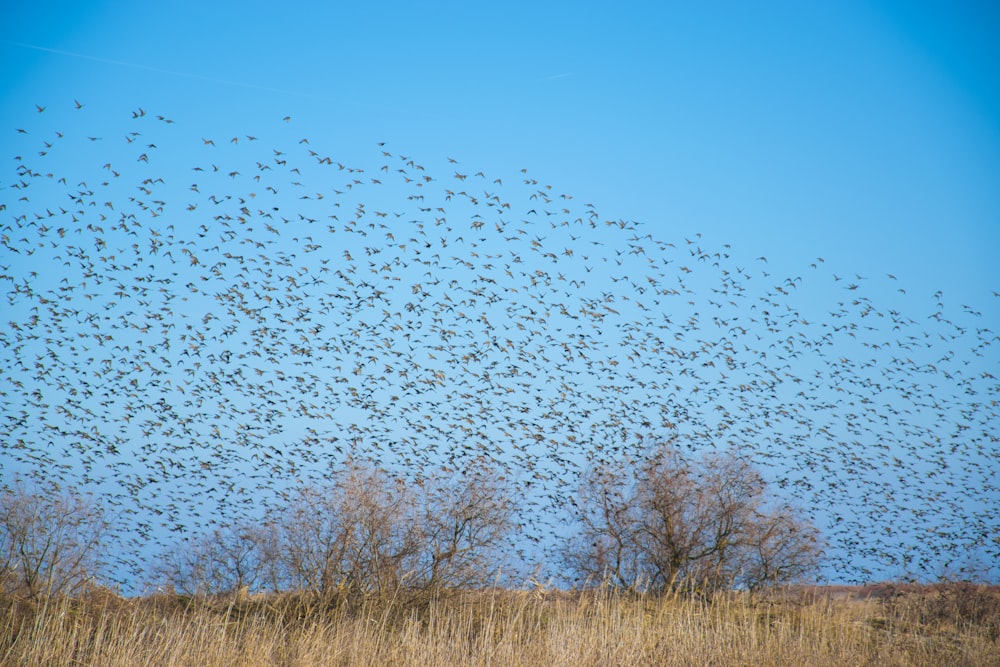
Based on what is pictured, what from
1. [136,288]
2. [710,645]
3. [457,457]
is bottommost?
[710,645]

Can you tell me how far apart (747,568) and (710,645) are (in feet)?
60.3

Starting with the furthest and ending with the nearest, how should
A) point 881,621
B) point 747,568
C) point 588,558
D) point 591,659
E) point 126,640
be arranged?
point 588,558 → point 747,568 → point 881,621 → point 591,659 → point 126,640

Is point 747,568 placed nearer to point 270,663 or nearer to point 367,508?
point 367,508

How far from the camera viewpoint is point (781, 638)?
15.5 meters

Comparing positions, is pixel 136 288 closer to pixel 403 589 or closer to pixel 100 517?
pixel 100 517

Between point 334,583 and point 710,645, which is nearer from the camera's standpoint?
point 710,645

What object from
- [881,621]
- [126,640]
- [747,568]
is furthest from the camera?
[747,568]

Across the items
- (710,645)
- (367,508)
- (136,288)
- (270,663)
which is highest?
(136,288)

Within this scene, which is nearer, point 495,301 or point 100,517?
point 495,301

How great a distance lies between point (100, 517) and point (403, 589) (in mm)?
9601

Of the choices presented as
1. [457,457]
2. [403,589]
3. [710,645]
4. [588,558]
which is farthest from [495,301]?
[588,558]

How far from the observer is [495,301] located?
23.0 metres

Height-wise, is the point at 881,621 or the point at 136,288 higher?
the point at 136,288

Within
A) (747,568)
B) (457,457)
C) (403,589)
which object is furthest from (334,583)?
(747,568)
